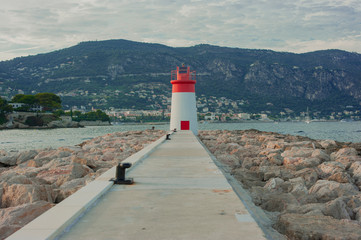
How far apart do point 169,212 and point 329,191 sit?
325cm

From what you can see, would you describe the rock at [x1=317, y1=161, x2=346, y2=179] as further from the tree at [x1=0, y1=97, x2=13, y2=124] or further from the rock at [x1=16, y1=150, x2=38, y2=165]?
the tree at [x1=0, y1=97, x2=13, y2=124]

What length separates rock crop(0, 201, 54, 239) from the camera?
3.40 metres

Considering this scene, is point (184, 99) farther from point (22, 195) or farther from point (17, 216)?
point (17, 216)

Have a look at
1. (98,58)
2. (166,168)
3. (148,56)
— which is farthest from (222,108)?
(166,168)

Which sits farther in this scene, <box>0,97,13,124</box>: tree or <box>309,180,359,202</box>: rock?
<box>0,97,13,124</box>: tree

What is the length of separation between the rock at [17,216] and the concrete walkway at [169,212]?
0.80 metres

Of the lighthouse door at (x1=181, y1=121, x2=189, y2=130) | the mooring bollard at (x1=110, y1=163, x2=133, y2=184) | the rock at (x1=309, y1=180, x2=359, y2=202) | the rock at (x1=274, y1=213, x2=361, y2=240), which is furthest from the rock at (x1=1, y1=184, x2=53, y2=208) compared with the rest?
the lighthouse door at (x1=181, y1=121, x2=189, y2=130)

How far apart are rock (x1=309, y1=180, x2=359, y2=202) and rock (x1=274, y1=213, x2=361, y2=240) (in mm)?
1787

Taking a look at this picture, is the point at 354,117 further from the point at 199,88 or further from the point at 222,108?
the point at 199,88

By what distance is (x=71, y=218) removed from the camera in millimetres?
3055

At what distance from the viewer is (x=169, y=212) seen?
3.34 meters

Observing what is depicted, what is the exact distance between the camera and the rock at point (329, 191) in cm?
537

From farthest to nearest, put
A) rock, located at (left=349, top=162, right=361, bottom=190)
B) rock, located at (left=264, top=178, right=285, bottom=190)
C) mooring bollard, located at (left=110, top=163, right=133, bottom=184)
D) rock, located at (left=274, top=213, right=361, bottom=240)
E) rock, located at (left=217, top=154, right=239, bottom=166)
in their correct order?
rock, located at (left=217, top=154, right=239, bottom=166)
rock, located at (left=349, top=162, right=361, bottom=190)
rock, located at (left=264, top=178, right=285, bottom=190)
mooring bollard, located at (left=110, top=163, right=133, bottom=184)
rock, located at (left=274, top=213, right=361, bottom=240)

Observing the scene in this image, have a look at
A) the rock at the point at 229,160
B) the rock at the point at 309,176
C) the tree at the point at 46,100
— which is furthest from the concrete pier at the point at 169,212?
the tree at the point at 46,100
